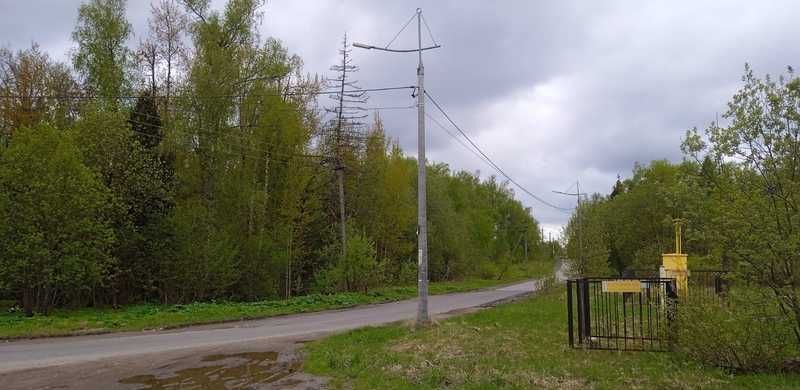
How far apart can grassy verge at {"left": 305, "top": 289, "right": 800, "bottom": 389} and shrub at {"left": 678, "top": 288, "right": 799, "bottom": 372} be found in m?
0.30

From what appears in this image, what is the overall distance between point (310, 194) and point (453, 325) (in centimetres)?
1992

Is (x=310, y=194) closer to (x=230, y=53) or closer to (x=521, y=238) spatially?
(x=230, y=53)

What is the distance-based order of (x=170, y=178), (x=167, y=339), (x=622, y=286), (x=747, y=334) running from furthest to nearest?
(x=170, y=178), (x=167, y=339), (x=622, y=286), (x=747, y=334)

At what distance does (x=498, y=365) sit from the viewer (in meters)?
9.20

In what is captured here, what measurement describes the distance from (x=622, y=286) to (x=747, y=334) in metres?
2.46

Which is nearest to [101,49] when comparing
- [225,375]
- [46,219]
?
[46,219]

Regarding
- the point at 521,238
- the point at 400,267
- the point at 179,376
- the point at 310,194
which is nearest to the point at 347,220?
the point at 310,194

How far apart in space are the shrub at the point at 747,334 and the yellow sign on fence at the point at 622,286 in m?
1.71

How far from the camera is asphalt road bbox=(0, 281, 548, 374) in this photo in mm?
12344

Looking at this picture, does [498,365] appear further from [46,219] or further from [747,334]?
[46,219]

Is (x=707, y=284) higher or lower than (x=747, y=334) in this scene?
higher

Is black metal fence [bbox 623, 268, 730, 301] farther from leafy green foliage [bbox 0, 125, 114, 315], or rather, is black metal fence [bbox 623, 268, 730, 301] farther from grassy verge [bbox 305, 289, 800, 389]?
leafy green foliage [bbox 0, 125, 114, 315]

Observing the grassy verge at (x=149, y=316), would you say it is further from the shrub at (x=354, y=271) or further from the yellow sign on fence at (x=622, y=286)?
the yellow sign on fence at (x=622, y=286)

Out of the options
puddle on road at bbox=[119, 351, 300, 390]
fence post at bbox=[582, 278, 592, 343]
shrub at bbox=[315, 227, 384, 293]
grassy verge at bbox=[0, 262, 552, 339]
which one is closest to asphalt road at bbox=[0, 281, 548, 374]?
grassy verge at bbox=[0, 262, 552, 339]
